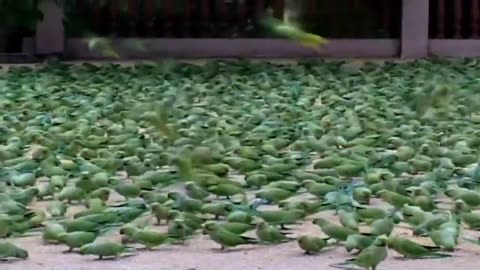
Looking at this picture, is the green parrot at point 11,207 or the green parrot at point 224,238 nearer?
the green parrot at point 224,238

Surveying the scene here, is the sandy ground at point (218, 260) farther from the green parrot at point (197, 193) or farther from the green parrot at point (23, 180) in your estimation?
the green parrot at point (23, 180)

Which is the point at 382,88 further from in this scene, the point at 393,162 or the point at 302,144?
the point at 393,162

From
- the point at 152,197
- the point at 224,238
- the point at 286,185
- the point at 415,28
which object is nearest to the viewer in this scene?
the point at 224,238

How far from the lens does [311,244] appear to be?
1601mm

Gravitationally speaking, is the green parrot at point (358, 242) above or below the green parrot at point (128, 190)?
above

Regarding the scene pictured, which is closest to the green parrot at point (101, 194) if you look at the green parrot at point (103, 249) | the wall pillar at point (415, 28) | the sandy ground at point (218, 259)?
the sandy ground at point (218, 259)

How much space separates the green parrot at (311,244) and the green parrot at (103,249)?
29 cm

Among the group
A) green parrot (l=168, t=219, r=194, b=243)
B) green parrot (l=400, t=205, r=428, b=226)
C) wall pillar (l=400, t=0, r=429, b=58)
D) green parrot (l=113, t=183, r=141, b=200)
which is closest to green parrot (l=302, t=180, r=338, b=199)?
green parrot (l=400, t=205, r=428, b=226)

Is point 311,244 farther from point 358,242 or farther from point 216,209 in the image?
point 216,209

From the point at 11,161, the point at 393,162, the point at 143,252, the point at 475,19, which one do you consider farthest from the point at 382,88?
the point at 475,19

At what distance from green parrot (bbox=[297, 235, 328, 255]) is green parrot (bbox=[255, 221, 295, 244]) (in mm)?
71

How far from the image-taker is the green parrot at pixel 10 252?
5.13ft

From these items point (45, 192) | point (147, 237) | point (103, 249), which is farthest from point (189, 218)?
point (45, 192)

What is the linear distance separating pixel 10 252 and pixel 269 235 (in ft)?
1.41
